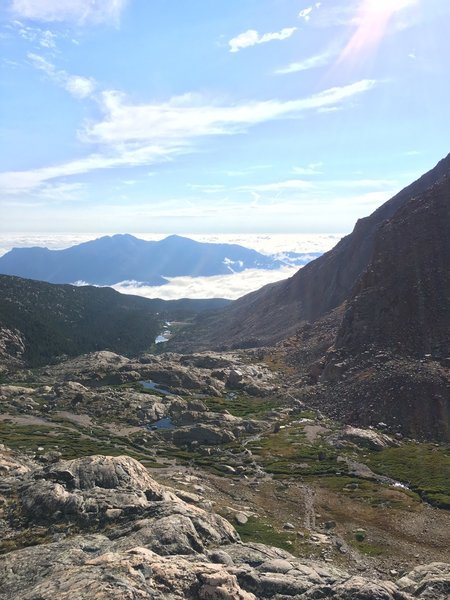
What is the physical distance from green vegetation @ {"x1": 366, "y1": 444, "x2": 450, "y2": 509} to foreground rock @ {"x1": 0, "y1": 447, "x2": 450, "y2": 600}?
127ft

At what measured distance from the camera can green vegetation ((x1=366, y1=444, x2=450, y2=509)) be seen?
6662cm

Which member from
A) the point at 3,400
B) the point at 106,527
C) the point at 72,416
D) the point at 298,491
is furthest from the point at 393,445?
the point at 3,400

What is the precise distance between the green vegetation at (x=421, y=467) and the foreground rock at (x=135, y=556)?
127ft

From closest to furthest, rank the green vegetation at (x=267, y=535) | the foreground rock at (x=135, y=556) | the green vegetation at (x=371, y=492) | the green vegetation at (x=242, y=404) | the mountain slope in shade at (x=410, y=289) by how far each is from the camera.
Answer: the foreground rock at (x=135, y=556)
the green vegetation at (x=267, y=535)
the green vegetation at (x=371, y=492)
the mountain slope in shade at (x=410, y=289)
the green vegetation at (x=242, y=404)

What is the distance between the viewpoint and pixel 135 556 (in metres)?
26.4

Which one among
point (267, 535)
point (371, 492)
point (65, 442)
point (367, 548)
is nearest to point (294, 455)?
point (371, 492)

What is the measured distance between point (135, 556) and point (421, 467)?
220 feet

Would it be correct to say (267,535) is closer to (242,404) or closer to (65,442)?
(65,442)

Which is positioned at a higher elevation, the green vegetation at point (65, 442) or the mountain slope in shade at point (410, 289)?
the mountain slope in shade at point (410, 289)

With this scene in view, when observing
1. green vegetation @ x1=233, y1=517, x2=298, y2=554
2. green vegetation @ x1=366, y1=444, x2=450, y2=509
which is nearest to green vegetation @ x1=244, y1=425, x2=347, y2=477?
green vegetation @ x1=366, y1=444, x2=450, y2=509

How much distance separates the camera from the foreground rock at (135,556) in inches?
973

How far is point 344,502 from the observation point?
209ft

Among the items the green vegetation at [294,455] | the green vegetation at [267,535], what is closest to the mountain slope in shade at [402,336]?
the green vegetation at [294,455]

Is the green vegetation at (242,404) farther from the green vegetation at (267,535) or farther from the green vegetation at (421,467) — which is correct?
the green vegetation at (267,535)
